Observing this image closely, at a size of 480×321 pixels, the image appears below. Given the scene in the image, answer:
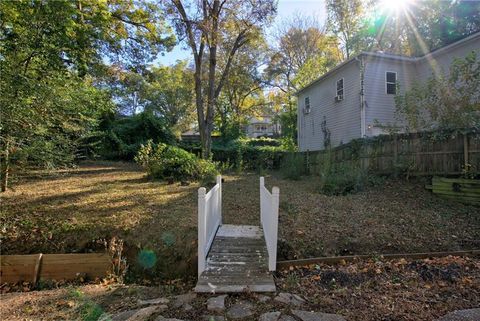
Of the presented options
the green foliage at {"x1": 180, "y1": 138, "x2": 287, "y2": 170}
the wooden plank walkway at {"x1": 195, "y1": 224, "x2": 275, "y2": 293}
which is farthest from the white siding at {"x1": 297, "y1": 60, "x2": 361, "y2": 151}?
the wooden plank walkway at {"x1": 195, "y1": 224, "x2": 275, "y2": 293}

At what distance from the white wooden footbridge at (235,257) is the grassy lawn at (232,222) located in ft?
1.36

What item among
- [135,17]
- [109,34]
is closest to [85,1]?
[109,34]

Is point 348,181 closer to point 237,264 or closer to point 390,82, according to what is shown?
point 237,264

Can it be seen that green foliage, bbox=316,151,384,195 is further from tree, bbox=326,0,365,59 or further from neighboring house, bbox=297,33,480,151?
tree, bbox=326,0,365,59

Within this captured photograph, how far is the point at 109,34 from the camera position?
9.24 m

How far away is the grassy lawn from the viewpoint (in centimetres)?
437

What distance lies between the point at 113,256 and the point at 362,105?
10466mm

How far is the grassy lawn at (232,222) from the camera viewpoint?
4367 millimetres

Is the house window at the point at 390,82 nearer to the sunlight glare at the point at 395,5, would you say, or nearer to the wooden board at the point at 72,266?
the sunlight glare at the point at 395,5

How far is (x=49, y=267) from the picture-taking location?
162 inches

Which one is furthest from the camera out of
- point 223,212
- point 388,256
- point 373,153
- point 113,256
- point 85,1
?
point 373,153

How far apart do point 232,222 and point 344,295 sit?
2.97m

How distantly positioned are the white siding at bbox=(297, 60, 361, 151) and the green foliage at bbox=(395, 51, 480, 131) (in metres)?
3.55

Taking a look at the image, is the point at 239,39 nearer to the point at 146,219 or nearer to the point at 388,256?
the point at 146,219
